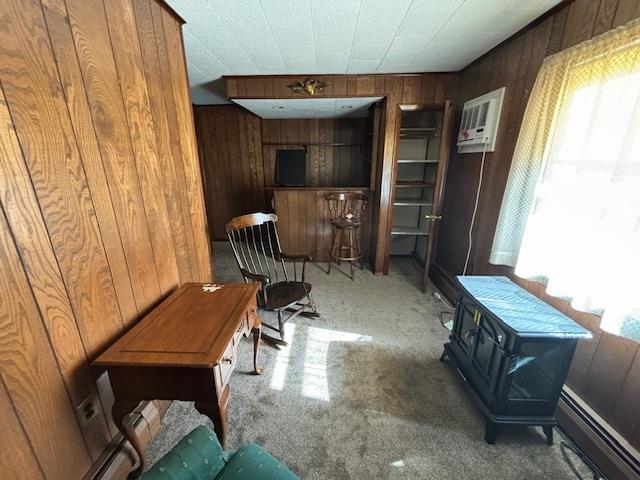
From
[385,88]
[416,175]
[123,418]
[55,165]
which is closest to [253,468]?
[123,418]

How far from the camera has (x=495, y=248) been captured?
5.99ft

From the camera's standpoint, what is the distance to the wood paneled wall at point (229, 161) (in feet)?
14.0

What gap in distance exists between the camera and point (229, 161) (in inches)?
176

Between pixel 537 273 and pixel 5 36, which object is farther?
pixel 537 273

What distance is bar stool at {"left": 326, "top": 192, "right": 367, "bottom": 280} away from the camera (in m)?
3.30

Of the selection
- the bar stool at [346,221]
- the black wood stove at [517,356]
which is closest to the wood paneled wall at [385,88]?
the bar stool at [346,221]

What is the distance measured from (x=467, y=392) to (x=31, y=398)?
1977 millimetres

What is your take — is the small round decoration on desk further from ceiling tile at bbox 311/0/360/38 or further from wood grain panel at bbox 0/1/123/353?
ceiling tile at bbox 311/0/360/38

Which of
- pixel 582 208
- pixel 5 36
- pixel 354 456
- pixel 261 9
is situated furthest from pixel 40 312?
pixel 582 208

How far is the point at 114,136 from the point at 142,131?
0.65ft

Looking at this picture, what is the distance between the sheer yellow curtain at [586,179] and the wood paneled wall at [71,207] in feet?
7.08

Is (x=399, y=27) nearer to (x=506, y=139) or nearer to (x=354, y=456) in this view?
(x=506, y=139)

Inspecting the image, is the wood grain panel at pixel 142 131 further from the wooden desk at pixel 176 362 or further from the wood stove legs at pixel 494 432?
the wood stove legs at pixel 494 432

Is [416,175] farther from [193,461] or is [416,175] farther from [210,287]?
[193,461]
